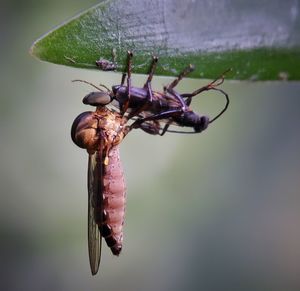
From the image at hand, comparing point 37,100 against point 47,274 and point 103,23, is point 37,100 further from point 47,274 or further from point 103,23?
point 103,23

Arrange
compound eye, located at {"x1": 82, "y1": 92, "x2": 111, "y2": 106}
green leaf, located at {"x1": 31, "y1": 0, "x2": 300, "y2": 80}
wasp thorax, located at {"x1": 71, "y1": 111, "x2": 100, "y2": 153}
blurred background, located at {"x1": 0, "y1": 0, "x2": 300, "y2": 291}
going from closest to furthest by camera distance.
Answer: green leaf, located at {"x1": 31, "y1": 0, "x2": 300, "y2": 80} < compound eye, located at {"x1": 82, "y1": 92, "x2": 111, "y2": 106} < wasp thorax, located at {"x1": 71, "y1": 111, "x2": 100, "y2": 153} < blurred background, located at {"x1": 0, "y1": 0, "x2": 300, "y2": 291}

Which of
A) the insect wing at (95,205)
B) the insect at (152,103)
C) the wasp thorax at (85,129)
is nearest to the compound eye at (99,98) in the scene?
the insect at (152,103)

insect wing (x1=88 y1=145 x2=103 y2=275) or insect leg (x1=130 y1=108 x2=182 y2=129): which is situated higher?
insect leg (x1=130 y1=108 x2=182 y2=129)

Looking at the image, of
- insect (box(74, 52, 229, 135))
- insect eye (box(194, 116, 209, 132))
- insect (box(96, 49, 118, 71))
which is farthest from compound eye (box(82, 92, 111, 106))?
insect (box(96, 49, 118, 71))

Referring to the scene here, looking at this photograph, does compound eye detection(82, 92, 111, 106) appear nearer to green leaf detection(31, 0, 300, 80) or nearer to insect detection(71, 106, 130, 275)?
insect detection(71, 106, 130, 275)

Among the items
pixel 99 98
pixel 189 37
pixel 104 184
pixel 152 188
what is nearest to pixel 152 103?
pixel 99 98

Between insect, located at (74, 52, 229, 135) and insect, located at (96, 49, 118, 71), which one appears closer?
insect, located at (96, 49, 118, 71)
